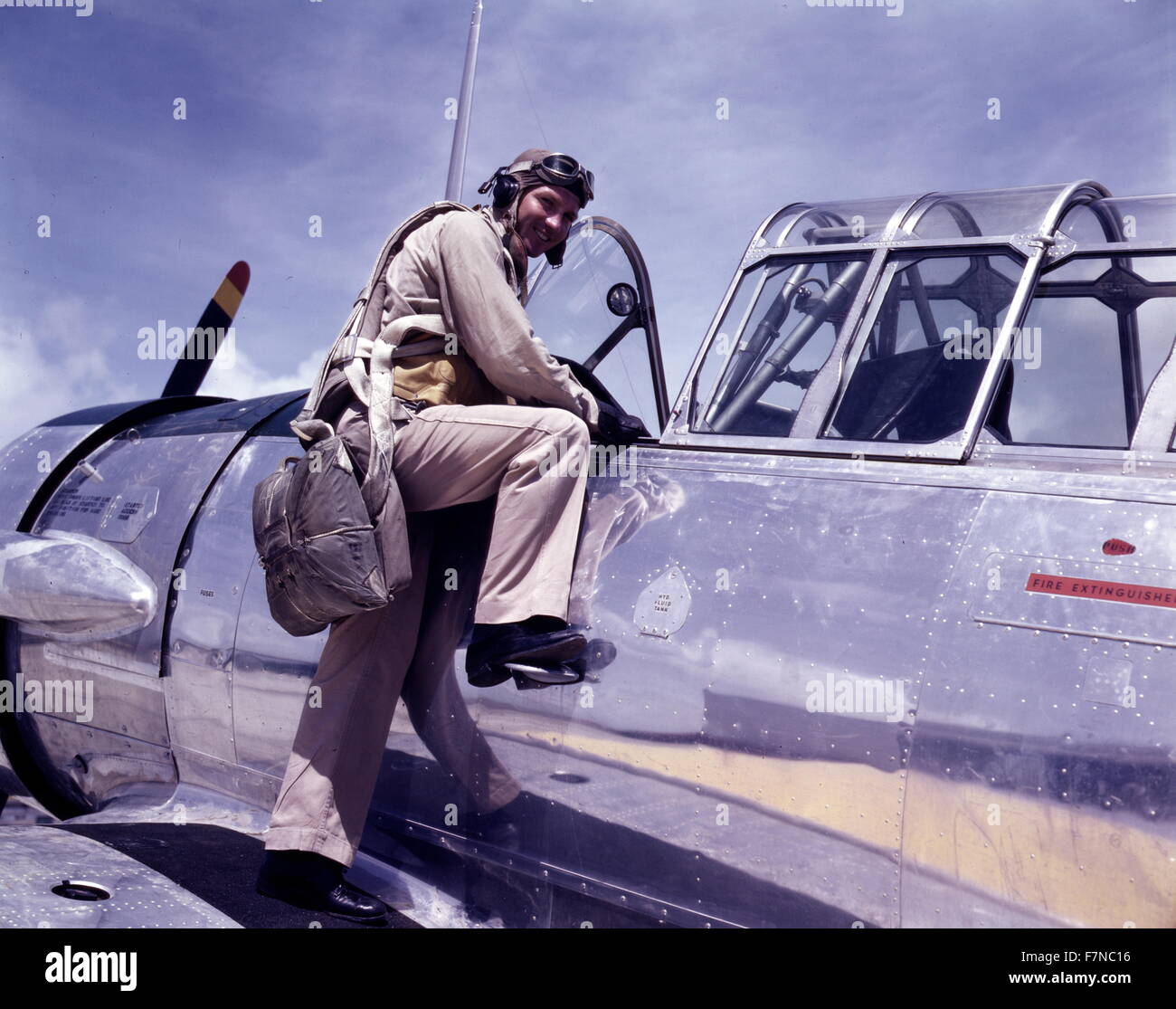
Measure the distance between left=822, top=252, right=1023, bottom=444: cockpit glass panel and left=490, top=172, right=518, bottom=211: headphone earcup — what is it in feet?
3.94

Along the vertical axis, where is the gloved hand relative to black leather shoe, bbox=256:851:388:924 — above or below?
above

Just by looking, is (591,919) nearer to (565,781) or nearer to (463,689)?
(565,781)

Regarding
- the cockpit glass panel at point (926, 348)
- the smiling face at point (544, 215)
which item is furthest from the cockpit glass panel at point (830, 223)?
the smiling face at point (544, 215)

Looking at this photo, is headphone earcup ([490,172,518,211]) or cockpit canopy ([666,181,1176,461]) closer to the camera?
cockpit canopy ([666,181,1176,461])

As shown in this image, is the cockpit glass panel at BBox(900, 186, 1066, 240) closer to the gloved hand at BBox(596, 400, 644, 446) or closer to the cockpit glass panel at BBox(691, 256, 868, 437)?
the cockpit glass panel at BBox(691, 256, 868, 437)

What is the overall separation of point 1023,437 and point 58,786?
4401mm

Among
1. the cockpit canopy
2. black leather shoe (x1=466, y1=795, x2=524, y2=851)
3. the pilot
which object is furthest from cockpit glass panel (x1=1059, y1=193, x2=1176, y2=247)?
black leather shoe (x1=466, y1=795, x2=524, y2=851)

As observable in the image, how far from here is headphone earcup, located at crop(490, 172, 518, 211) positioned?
3.19m

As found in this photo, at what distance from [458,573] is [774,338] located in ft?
4.19

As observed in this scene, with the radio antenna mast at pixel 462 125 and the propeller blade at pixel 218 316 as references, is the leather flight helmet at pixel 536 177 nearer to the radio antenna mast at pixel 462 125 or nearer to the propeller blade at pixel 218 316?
the propeller blade at pixel 218 316

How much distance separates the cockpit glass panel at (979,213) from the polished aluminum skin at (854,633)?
13mm

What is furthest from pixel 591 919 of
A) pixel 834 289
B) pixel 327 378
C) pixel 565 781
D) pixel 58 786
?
pixel 58 786

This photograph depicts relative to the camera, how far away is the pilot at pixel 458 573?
2791 mm

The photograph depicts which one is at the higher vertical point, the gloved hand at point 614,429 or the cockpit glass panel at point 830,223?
the cockpit glass panel at point 830,223
